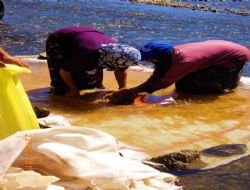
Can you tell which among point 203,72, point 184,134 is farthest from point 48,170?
point 203,72

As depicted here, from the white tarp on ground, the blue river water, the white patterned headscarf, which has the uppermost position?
the white patterned headscarf

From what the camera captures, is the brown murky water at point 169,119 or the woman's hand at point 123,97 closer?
the brown murky water at point 169,119

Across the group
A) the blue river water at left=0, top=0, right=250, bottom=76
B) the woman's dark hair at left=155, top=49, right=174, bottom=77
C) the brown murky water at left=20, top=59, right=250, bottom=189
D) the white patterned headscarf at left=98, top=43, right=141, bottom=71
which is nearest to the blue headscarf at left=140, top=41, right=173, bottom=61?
the woman's dark hair at left=155, top=49, right=174, bottom=77

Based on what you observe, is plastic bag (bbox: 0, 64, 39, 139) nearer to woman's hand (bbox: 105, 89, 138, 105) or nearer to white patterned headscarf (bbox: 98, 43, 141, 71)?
white patterned headscarf (bbox: 98, 43, 141, 71)

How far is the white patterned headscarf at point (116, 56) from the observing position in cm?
477

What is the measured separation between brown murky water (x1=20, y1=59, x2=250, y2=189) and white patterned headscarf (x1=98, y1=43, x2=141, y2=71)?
44 cm

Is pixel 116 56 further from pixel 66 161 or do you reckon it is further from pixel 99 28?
pixel 99 28

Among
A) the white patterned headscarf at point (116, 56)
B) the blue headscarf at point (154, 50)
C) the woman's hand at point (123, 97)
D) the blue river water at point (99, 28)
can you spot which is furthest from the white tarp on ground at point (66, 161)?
the blue river water at point (99, 28)

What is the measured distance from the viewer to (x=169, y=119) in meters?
4.64

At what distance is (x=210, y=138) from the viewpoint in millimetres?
4121

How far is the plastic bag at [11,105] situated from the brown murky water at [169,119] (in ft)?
3.46

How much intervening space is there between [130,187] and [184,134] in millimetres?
1395

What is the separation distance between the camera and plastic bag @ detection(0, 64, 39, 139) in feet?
9.73

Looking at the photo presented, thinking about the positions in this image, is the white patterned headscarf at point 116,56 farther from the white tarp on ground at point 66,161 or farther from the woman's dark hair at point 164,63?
the white tarp on ground at point 66,161
